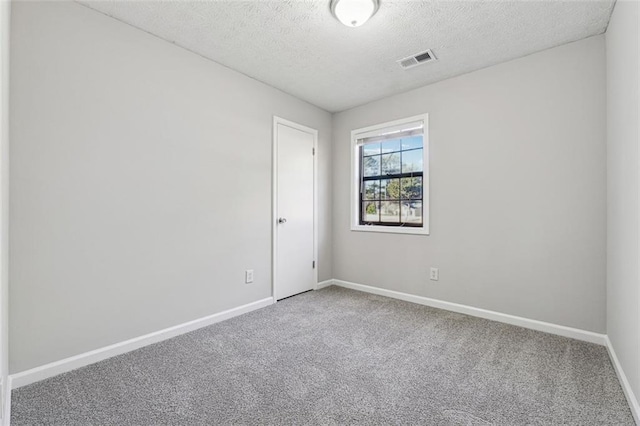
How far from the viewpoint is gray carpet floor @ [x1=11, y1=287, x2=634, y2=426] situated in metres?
1.53

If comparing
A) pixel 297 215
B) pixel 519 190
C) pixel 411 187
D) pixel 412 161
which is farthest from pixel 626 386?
pixel 297 215

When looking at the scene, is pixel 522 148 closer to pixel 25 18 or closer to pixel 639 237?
pixel 639 237

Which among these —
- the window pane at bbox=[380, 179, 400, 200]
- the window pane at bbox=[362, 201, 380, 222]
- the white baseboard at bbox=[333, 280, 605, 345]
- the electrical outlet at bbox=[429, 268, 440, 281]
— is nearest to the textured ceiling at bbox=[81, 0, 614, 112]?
the window pane at bbox=[380, 179, 400, 200]

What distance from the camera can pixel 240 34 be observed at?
2.37 meters

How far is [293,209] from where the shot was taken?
11.8ft

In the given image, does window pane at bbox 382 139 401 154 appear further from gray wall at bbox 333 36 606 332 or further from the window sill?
the window sill

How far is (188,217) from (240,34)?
157 cm

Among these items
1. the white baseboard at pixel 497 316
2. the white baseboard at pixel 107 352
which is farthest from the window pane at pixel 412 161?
the white baseboard at pixel 107 352

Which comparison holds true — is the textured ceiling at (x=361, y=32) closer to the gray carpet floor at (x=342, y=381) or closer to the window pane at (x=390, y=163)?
the window pane at (x=390, y=163)

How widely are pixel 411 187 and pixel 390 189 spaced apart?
286 mm

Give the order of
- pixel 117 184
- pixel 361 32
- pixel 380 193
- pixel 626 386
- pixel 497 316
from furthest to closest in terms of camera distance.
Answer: pixel 380 193 → pixel 497 316 → pixel 361 32 → pixel 117 184 → pixel 626 386

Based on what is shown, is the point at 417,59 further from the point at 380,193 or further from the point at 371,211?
the point at 371,211

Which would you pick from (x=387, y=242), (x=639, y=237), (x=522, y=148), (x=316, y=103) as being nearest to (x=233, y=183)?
(x=316, y=103)

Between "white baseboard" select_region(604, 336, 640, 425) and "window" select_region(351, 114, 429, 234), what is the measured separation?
1674mm
